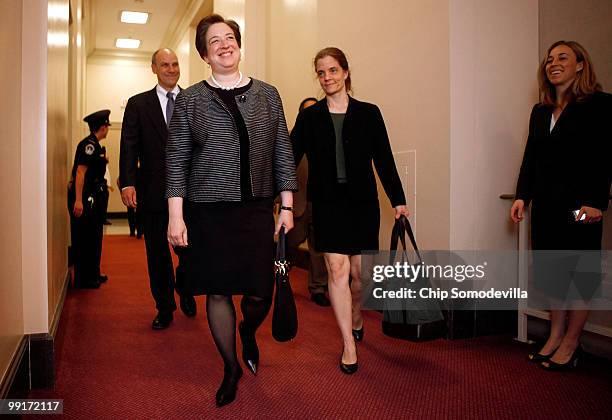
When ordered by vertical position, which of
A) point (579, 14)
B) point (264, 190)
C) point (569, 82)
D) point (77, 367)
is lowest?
point (77, 367)

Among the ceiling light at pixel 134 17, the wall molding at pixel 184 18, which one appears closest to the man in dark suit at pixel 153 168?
the wall molding at pixel 184 18

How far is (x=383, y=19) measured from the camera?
3.89 m

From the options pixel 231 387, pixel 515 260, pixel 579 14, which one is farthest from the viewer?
pixel 515 260

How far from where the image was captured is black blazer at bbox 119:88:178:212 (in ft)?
11.1

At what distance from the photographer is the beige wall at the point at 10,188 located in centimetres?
200

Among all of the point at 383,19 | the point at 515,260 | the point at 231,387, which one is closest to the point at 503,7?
the point at 383,19

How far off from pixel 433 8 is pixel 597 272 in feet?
5.97

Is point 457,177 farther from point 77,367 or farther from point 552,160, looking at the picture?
point 77,367

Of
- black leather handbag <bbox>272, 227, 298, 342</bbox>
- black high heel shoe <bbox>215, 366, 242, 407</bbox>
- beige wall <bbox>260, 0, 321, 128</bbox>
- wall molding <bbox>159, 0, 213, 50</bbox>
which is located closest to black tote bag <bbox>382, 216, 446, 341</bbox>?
black leather handbag <bbox>272, 227, 298, 342</bbox>

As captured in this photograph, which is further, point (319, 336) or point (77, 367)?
point (319, 336)

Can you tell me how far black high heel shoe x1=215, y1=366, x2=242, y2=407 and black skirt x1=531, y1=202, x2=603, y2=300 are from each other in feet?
5.49

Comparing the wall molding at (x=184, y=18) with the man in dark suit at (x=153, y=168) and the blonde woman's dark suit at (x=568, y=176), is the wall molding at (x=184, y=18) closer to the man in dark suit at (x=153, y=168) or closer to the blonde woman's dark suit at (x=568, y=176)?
the man in dark suit at (x=153, y=168)

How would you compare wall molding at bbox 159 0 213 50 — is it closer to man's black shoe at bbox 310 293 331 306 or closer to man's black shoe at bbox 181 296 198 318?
man's black shoe at bbox 310 293 331 306

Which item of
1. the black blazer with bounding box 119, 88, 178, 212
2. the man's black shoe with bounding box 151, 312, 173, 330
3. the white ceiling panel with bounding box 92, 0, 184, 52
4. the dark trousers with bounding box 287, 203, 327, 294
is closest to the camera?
the black blazer with bounding box 119, 88, 178, 212
